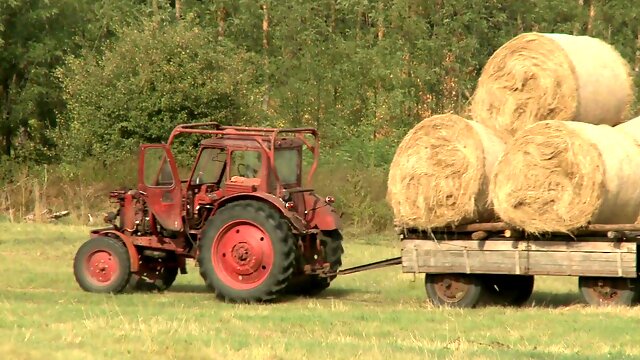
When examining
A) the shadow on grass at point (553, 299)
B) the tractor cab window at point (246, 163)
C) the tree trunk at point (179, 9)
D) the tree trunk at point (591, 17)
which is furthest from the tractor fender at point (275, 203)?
the tree trunk at point (179, 9)

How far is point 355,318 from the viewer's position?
44.8ft

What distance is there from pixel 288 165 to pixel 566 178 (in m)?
4.30

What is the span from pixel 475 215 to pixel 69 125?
2049 centimetres

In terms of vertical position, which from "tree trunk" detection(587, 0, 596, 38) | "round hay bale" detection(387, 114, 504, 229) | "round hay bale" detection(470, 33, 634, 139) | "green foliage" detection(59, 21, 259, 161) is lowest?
"round hay bale" detection(387, 114, 504, 229)

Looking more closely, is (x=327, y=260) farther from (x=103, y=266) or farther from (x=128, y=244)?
(x=103, y=266)

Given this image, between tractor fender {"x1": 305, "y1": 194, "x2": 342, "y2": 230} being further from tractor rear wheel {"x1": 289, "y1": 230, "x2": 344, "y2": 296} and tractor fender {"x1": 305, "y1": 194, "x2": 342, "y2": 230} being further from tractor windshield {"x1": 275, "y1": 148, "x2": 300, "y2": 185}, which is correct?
tractor windshield {"x1": 275, "y1": 148, "x2": 300, "y2": 185}

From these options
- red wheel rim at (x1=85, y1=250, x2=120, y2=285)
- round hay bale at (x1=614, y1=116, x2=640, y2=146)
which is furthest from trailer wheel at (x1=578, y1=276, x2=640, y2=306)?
red wheel rim at (x1=85, y1=250, x2=120, y2=285)

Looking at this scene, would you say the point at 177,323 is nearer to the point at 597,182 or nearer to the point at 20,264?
the point at 597,182

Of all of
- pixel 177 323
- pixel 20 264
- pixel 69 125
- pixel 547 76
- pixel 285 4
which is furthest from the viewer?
pixel 285 4

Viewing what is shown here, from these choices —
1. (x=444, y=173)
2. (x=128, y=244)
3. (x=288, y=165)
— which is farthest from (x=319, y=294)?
(x=444, y=173)

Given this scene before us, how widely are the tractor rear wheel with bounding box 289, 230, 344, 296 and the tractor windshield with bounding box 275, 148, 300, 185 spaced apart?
2.76ft

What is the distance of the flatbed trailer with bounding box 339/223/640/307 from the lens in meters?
14.2

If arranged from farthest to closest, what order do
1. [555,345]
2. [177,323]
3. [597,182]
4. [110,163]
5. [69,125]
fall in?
[69,125] → [110,163] → [597,182] → [177,323] → [555,345]

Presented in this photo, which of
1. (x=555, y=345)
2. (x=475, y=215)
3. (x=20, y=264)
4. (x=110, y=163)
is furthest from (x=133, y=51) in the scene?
(x=555, y=345)
